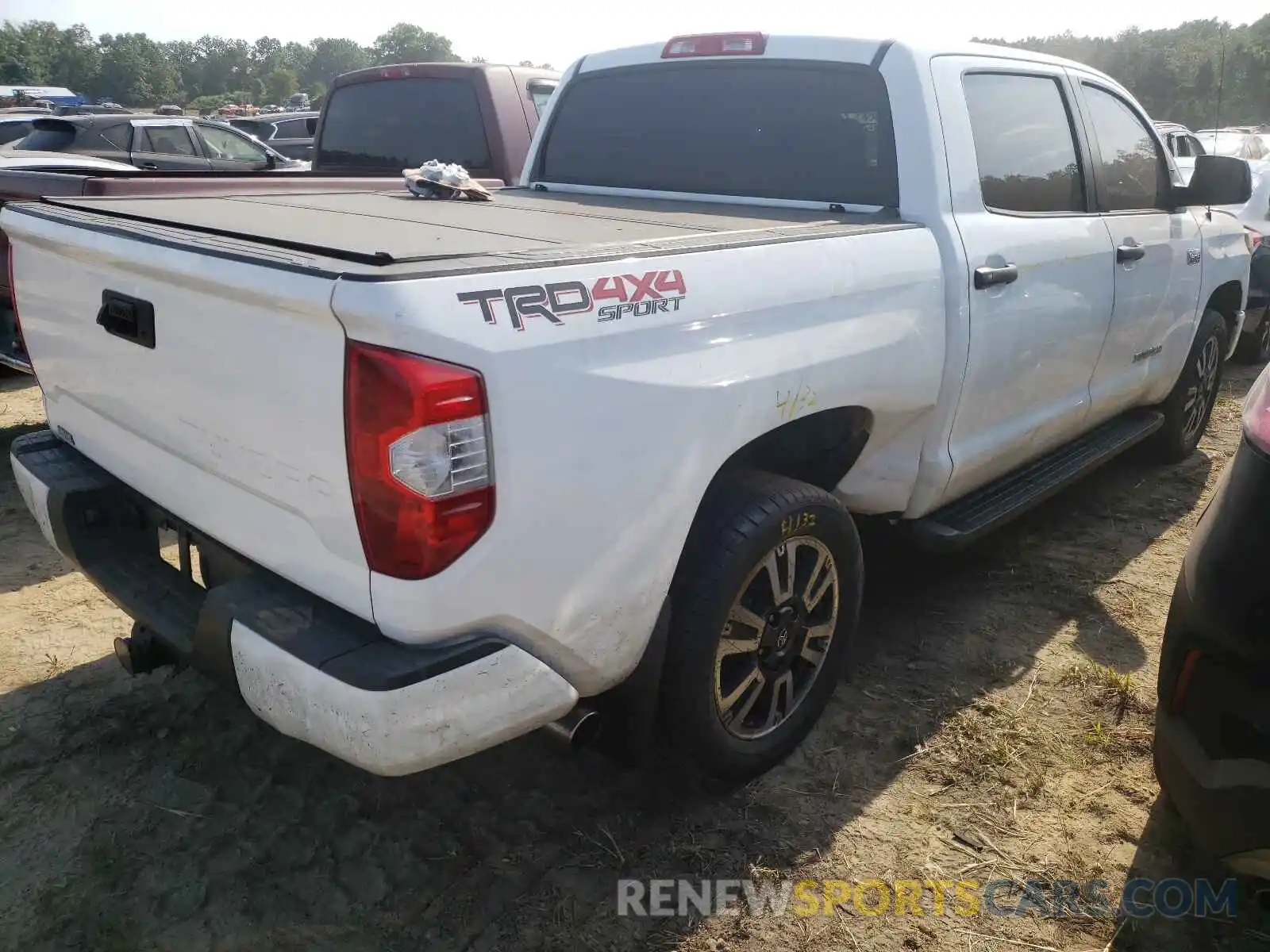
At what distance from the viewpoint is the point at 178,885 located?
2.42 metres

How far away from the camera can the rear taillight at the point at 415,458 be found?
175 cm

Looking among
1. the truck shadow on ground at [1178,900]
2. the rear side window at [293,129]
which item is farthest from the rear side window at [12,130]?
the truck shadow on ground at [1178,900]

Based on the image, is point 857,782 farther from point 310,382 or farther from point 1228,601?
point 310,382

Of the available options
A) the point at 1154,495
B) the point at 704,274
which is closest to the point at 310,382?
the point at 704,274

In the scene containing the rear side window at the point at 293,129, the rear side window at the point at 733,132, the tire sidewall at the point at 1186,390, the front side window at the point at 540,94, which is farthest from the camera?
the rear side window at the point at 293,129

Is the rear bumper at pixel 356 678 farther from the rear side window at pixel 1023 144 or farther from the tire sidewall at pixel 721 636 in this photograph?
the rear side window at pixel 1023 144

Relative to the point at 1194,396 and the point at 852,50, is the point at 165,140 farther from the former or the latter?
the point at 1194,396

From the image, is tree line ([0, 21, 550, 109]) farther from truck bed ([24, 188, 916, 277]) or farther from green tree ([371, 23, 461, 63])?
truck bed ([24, 188, 916, 277])

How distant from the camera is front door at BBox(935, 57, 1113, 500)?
3104mm

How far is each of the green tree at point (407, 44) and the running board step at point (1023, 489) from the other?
441 feet

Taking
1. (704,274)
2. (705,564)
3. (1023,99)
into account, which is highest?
(1023,99)

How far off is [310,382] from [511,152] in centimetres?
376

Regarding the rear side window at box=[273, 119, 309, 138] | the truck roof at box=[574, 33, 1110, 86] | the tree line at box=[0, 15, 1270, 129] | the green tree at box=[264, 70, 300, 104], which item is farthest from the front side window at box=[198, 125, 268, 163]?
the green tree at box=[264, 70, 300, 104]

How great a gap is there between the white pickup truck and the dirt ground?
10.7 inches
